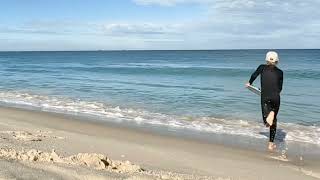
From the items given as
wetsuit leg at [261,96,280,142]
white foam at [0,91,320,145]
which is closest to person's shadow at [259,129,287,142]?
white foam at [0,91,320,145]

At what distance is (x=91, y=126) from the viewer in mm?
11195

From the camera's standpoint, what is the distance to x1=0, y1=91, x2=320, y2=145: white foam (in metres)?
10.6

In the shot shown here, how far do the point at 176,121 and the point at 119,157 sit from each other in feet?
16.6

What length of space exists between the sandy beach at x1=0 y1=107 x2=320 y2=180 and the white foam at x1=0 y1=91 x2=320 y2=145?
4.49 feet

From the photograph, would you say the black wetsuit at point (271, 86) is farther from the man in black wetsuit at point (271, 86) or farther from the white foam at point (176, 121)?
the white foam at point (176, 121)

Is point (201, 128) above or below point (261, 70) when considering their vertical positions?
below

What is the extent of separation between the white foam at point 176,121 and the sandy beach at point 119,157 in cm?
137

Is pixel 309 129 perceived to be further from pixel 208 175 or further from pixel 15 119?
pixel 15 119

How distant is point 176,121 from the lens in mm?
12164

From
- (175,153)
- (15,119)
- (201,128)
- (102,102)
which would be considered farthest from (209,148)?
(102,102)

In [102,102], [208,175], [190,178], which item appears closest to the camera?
[190,178]

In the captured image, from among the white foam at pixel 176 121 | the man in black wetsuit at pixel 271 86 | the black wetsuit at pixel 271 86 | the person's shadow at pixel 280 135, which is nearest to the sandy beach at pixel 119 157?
the man in black wetsuit at pixel 271 86

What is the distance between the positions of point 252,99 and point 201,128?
6.71m

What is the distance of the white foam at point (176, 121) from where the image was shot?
10.6 m
